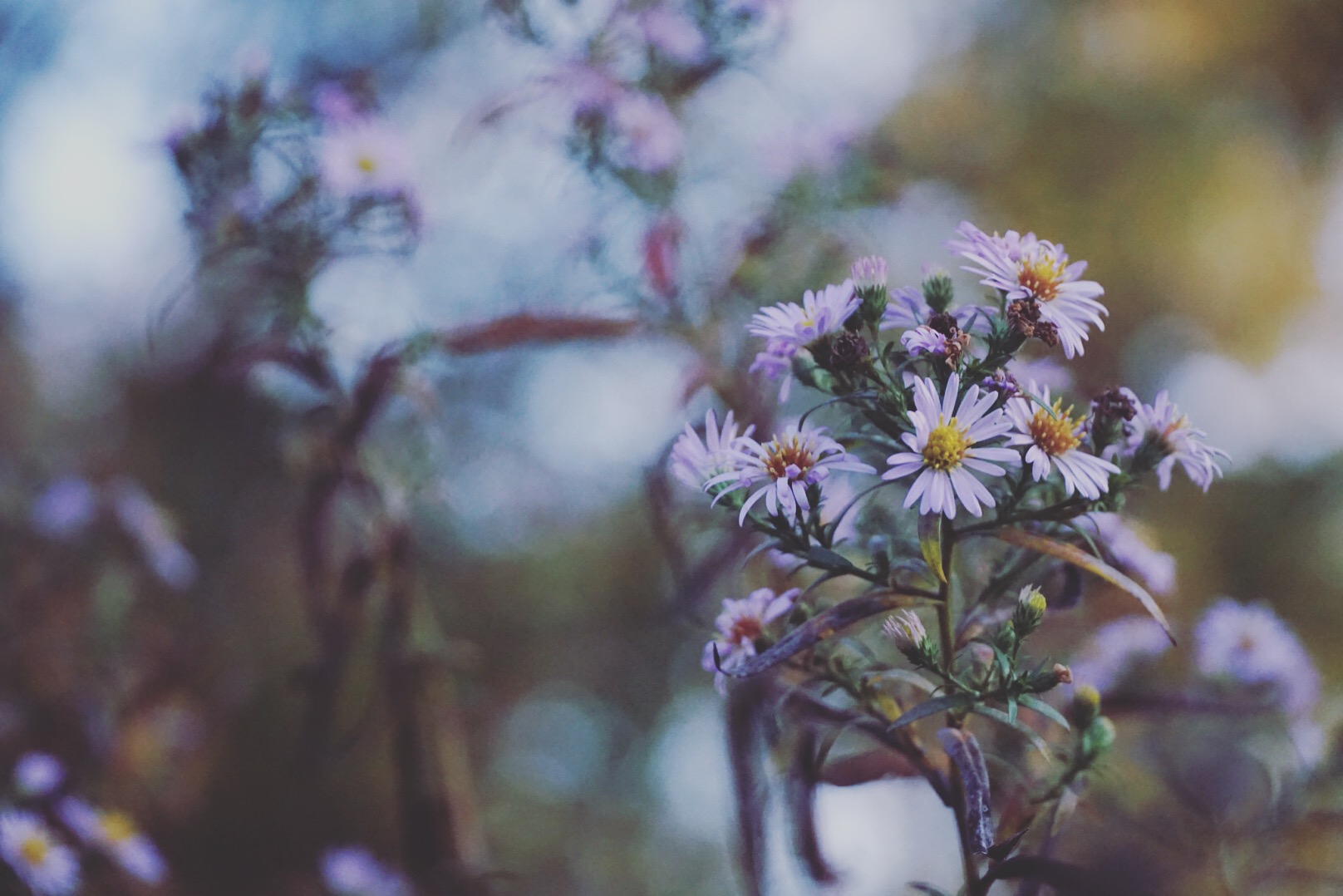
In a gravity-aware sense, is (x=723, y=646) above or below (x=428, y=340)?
below

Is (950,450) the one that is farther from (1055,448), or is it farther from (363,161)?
(363,161)

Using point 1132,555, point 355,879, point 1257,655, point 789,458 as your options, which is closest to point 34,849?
point 355,879

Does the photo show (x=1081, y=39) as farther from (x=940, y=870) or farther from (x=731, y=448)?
(x=731, y=448)

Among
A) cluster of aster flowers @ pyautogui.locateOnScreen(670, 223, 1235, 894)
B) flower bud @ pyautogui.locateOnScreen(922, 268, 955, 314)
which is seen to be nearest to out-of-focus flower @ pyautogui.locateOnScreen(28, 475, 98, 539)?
cluster of aster flowers @ pyautogui.locateOnScreen(670, 223, 1235, 894)

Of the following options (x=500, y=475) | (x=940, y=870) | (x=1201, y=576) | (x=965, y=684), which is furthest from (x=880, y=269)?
(x=1201, y=576)

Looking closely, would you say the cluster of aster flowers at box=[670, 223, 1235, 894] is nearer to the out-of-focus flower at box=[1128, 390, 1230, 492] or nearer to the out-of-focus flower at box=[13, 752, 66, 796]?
the out-of-focus flower at box=[1128, 390, 1230, 492]

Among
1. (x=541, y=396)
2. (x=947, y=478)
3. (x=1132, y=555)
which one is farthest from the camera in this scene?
(x=541, y=396)
